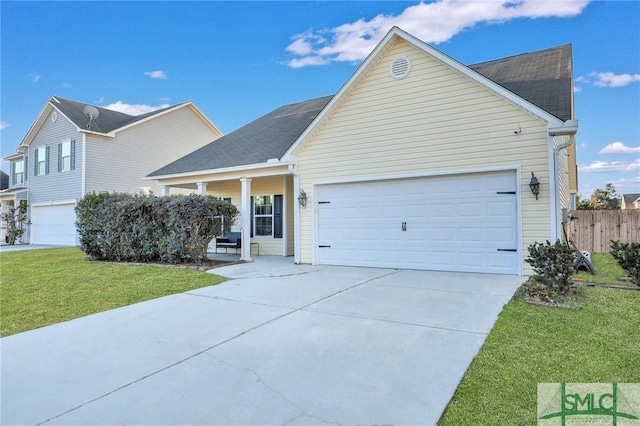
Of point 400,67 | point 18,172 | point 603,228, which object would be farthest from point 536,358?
point 18,172

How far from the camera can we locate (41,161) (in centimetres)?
2009

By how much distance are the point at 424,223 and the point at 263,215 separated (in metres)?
6.28

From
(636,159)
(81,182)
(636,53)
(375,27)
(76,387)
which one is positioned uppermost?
(375,27)

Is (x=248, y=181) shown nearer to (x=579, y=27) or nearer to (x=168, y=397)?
(x=168, y=397)

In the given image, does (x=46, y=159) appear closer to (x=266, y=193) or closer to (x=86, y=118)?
(x=86, y=118)

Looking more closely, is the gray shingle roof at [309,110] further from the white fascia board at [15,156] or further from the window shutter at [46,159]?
A: the white fascia board at [15,156]

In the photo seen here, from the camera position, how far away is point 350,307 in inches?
206

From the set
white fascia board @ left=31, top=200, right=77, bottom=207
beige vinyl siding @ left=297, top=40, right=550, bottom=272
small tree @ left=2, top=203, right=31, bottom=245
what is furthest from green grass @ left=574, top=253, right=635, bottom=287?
small tree @ left=2, top=203, right=31, bottom=245

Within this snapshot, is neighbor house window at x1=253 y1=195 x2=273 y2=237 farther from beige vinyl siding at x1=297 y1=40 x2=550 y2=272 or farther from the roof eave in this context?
beige vinyl siding at x1=297 y1=40 x2=550 y2=272

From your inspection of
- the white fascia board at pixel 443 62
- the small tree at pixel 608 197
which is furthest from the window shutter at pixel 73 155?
the small tree at pixel 608 197

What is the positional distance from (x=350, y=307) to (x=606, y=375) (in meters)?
2.97

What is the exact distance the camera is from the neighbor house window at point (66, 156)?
18.0 meters

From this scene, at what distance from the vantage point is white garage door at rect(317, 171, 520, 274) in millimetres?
7609

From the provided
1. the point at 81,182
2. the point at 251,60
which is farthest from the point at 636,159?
the point at 81,182
